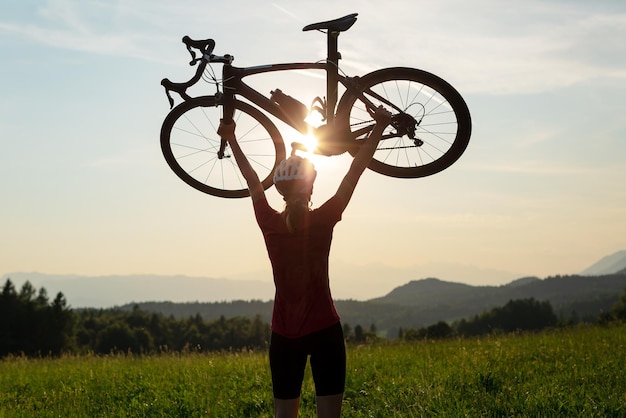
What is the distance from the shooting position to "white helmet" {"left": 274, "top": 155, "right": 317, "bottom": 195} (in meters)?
4.82

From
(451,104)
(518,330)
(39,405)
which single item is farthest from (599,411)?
(518,330)

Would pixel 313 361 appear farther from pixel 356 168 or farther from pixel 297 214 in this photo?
pixel 356 168

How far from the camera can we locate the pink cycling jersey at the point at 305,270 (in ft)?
16.4

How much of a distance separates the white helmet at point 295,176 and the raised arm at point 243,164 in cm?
57

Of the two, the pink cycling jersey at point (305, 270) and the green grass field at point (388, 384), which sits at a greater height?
the pink cycling jersey at point (305, 270)

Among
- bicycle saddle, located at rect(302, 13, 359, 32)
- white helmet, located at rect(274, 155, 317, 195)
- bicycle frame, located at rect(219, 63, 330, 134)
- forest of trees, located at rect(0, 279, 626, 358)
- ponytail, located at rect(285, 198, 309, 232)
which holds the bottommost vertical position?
forest of trees, located at rect(0, 279, 626, 358)

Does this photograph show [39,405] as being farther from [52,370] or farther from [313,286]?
[313,286]

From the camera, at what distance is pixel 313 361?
5070mm

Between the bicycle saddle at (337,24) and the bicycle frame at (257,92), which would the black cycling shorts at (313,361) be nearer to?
the bicycle frame at (257,92)

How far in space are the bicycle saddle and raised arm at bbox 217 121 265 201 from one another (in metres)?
1.23

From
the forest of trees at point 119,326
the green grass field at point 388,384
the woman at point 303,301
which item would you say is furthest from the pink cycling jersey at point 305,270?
the forest of trees at point 119,326

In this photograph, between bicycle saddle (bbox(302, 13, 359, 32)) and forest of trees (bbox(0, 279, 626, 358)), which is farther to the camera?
forest of trees (bbox(0, 279, 626, 358))

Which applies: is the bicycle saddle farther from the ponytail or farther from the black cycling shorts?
the black cycling shorts

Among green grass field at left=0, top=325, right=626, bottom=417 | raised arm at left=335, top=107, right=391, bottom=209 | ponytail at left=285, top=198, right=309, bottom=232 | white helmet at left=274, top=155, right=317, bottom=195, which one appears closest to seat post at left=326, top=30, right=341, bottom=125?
raised arm at left=335, top=107, right=391, bottom=209
